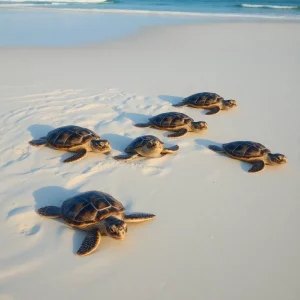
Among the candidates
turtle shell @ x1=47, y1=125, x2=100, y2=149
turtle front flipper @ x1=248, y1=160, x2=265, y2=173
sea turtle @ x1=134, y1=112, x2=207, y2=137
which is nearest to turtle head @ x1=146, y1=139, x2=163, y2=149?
turtle shell @ x1=47, y1=125, x2=100, y2=149

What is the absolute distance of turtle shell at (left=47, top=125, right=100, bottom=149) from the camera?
655 cm

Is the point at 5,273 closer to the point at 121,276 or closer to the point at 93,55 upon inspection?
the point at 121,276

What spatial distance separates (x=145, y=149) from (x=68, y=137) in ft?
4.77

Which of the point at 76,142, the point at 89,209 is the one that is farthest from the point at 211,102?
the point at 89,209

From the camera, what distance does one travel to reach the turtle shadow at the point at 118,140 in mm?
6992

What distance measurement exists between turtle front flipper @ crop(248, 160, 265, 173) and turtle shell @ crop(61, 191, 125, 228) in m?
2.60

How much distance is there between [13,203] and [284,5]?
1625 inches

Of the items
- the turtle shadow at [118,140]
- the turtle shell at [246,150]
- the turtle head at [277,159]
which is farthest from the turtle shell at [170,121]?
the turtle head at [277,159]

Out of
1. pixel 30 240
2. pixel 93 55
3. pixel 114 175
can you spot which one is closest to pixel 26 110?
pixel 114 175

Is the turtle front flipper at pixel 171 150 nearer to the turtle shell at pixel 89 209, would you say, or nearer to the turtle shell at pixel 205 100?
the turtle shell at pixel 89 209

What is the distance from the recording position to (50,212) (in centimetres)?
480

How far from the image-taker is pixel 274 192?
5656 mm

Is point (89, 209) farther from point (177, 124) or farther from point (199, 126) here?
point (199, 126)

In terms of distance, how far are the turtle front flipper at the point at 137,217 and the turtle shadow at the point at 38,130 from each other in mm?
3373
